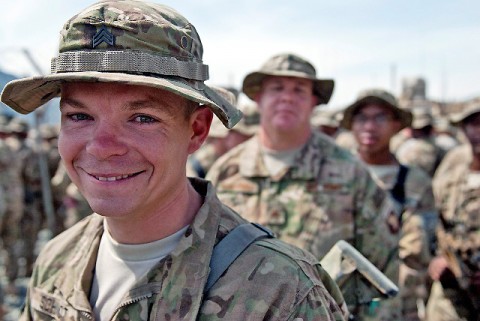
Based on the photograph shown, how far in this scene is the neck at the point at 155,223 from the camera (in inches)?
75.9

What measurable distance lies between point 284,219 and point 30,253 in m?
6.54

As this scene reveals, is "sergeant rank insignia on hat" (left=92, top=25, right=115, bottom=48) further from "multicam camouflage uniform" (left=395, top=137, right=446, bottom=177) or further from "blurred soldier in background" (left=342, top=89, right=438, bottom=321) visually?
"multicam camouflage uniform" (left=395, top=137, right=446, bottom=177)

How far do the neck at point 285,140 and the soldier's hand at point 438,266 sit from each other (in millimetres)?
1729

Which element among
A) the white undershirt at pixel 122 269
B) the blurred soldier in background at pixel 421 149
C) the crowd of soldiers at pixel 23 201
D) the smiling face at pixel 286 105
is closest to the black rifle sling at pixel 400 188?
the smiling face at pixel 286 105

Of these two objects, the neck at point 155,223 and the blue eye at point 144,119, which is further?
the neck at point 155,223

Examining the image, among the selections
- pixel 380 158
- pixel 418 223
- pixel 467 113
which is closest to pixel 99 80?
pixel 418 223

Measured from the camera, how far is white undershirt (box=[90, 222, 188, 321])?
6.23ft

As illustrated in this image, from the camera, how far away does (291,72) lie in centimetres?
405

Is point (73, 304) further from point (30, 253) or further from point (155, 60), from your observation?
point (30, 253)

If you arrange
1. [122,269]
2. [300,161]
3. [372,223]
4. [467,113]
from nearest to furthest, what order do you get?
[122,269], [372,223], [300,161], [467,113]

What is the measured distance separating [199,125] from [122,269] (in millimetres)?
548

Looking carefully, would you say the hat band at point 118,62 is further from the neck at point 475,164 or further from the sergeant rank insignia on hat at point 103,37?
the neck at point 475,164

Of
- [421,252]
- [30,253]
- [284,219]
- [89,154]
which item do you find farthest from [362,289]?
Result: [30,253]

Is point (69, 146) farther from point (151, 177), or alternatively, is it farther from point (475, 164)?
point (475, 164)
